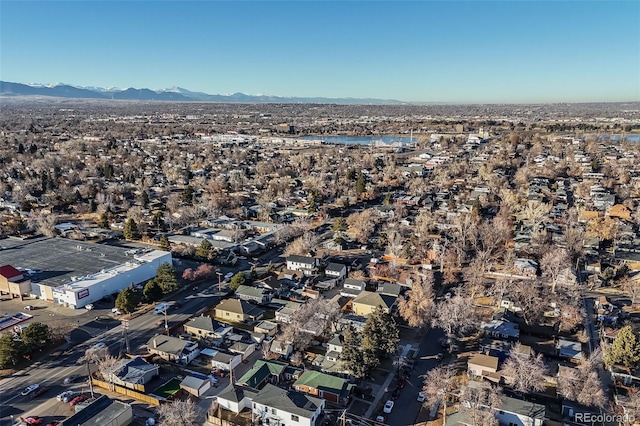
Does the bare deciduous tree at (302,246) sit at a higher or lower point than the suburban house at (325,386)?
higher

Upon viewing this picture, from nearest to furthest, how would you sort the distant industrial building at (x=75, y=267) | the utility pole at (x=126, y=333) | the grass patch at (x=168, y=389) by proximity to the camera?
the grass patch at (x=168, y=389)
the utility pole at (x=126, y=333)
the distant industrial building at (x=75, y=267)

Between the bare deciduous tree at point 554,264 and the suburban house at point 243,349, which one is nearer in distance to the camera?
the suburban house at point 243,349

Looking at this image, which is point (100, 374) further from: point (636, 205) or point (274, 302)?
point (636, 205)

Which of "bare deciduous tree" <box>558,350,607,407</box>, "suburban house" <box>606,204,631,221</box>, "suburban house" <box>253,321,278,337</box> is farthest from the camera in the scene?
"suburban house" <box>606,204,631,221</box>

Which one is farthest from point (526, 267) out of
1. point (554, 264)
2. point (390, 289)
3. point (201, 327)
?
point (201, 327)

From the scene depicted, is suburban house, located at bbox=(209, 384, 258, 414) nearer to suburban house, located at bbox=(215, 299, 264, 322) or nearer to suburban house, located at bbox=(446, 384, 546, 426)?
suburban house, located at bbox=(215, 299, 264, 322)

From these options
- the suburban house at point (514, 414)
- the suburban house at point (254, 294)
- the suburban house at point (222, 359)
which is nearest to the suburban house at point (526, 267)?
the suburban house at point (514, 414)

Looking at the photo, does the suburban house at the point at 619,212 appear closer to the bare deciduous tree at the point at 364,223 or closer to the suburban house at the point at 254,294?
the bare deciduous tree at the point at 364,223

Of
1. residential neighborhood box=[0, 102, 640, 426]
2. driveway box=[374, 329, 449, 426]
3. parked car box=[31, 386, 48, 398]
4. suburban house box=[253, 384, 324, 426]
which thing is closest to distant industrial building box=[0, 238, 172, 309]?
residential neighborhood box=[0, 102, 640, 426]
